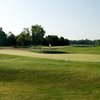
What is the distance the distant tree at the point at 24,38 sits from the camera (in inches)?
4404

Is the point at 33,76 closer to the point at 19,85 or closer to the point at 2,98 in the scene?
the point at 19,85

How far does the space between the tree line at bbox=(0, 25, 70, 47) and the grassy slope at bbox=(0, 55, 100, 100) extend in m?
91.6

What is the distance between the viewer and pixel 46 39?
419 feet

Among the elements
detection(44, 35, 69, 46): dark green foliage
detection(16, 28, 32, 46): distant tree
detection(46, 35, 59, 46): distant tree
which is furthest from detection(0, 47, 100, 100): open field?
detection(46, 35, 59, 46): distant tree

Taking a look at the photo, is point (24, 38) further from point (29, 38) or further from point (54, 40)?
point (54, 40)

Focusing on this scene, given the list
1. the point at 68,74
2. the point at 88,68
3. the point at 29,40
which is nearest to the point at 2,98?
the point at 68,74

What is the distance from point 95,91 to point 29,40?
331ft

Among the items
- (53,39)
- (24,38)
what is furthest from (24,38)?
(53,39)

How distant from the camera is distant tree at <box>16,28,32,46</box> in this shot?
367 feet

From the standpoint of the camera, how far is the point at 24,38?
374 feet

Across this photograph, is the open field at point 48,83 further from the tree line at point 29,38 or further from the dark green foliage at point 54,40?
the dark green foliage at point 54,40

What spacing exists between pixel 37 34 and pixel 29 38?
428cm

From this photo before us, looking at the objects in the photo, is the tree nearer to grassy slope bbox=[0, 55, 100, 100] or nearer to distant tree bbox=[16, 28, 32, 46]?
distant tree bbox=[16, 28, 32, 46]

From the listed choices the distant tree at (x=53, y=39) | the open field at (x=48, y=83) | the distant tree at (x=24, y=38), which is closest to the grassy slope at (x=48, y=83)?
the open field at (x=48, y=83)
